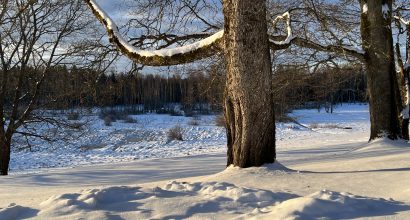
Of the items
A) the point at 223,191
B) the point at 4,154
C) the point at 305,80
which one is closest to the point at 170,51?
the point at 223,191

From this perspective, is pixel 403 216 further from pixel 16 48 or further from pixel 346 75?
pixel 16 48

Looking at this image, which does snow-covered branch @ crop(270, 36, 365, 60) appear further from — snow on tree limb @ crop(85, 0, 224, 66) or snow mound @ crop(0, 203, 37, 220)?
snow mound @ crop(0, 203, 37, 220)

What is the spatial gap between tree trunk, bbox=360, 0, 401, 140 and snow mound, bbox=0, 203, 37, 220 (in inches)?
317

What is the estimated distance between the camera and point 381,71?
32.9 ft

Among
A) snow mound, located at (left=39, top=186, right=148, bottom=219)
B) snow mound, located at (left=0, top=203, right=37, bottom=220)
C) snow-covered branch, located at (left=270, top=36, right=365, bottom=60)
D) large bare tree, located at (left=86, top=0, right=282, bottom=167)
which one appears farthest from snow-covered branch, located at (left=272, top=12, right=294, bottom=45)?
snow mound, located at (left=0, top=203, right=37, bottom=220)

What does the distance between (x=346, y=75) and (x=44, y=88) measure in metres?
9.21

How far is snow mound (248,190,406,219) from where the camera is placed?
3420 mm

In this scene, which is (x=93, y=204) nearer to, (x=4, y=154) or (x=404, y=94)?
(x=4, y=154)

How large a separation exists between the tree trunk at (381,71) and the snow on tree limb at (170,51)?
5.03 meters

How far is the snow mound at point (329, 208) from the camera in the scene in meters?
3.42

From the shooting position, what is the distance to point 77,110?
49.8ft

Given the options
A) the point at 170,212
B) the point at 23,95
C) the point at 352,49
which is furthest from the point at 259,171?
the point at 23,95

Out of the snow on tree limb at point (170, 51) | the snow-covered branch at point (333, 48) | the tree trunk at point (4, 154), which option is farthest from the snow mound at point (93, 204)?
the tree trunk at point (4, 154)

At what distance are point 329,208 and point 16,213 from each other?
99.0 inches
